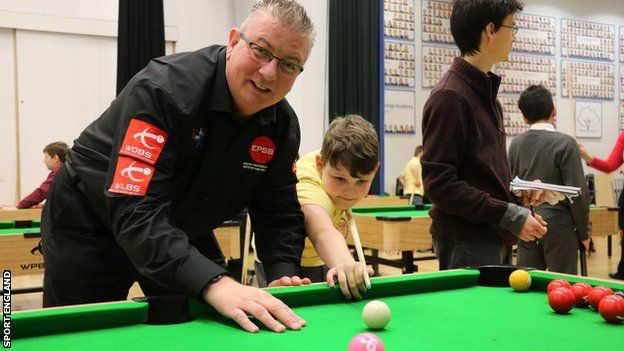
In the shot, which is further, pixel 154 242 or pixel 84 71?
pixel 84 71

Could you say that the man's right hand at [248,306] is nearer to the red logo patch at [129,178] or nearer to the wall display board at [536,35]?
the red logo patch at [129,178]

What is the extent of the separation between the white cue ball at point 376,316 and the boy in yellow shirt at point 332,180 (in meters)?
0.58

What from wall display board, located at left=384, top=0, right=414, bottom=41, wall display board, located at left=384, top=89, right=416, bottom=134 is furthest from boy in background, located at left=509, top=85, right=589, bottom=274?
wall display board, located at left=384, top=0, right=414, bottom=41

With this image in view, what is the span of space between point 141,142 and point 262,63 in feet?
1.24

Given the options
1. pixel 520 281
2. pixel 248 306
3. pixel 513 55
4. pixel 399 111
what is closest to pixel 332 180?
pixel 520 281

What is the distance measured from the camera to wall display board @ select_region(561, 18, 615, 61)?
385 inches

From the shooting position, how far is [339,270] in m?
1.74

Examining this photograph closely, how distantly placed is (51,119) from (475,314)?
665 centimetres

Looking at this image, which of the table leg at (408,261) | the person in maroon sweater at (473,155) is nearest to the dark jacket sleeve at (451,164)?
the person in maroon sweater at (473,155)

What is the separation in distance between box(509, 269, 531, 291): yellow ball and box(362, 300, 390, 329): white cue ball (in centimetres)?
67

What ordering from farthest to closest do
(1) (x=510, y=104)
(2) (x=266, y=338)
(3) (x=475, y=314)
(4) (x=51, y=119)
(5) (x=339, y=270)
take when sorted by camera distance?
(1) (x=510, y=104) < (4) (x=51, y=119) < (5) (x=339, y=270) < (3) (x=475, y=314) < (2) (x=266, y=338)

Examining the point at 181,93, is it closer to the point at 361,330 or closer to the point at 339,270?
the point at 339,270

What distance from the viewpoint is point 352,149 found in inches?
90.5

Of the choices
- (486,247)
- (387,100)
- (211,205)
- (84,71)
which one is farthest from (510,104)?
(211,205)
